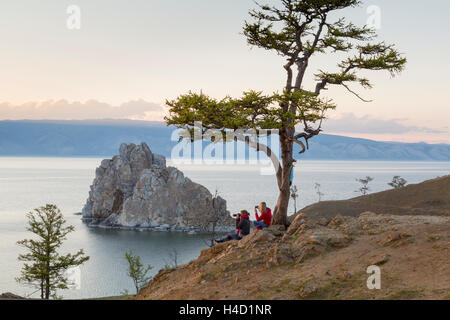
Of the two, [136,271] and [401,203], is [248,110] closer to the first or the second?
[136,271]

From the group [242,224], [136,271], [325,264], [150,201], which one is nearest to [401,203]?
[136,271]

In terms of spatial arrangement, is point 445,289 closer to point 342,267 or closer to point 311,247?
point 342,267

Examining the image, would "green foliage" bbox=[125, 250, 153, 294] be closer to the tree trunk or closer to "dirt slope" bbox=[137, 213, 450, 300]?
the tree trunk

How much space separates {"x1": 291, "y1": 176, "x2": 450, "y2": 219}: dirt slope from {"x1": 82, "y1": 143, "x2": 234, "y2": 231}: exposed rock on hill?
46152 mm

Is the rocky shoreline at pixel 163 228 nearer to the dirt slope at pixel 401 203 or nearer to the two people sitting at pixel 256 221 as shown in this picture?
the dirt slope at pixel 401 203

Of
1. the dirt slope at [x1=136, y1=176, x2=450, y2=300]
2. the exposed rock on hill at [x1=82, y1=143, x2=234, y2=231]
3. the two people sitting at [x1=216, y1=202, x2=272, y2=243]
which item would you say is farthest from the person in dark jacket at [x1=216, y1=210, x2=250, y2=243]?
the exposed rock on hill at [x1=82, y1=143, x2=234, y2=231]

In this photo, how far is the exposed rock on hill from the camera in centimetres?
10638

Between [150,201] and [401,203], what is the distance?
68.3 metres

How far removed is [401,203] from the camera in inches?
2181

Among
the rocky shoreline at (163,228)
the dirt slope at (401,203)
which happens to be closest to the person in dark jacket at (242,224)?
the dirt slope at (401,203)

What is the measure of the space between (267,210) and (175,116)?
6194 mm

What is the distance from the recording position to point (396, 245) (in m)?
14.2
